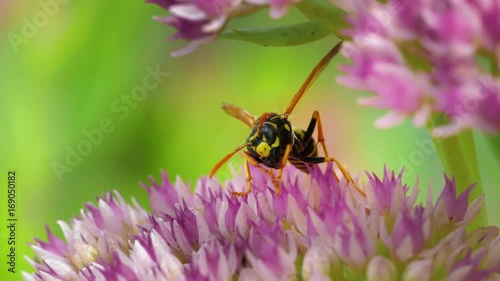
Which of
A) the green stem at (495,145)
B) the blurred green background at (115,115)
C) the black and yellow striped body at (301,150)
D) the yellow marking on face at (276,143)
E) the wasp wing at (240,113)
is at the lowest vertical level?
the green stem at (495,145)

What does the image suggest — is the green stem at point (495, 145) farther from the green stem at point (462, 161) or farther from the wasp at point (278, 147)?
the wasp at point (278, 147)

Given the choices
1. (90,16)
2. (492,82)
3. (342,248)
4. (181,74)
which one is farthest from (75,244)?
(181,74)

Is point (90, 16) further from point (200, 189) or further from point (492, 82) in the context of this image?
point (492, 82)

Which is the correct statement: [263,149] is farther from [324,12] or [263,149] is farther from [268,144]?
[324,12]

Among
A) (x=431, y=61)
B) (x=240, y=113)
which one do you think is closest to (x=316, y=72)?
(x=240, y=113)

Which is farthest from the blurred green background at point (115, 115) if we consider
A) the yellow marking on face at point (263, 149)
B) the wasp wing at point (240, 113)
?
the yellow marking on face at point (263, 149)

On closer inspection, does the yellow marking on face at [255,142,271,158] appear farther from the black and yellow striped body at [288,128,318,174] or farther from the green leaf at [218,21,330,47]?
the green leaf at [218,21,330,47]

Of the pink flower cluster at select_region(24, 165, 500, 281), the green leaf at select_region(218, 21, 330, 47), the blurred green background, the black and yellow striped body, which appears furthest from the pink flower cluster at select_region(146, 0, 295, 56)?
the blurred green background
